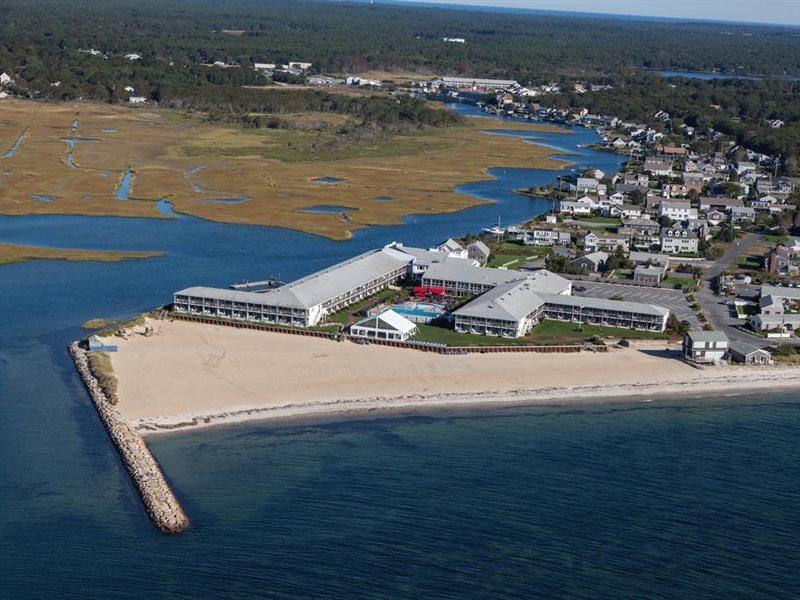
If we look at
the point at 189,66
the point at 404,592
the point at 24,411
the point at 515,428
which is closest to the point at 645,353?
the point at 515,428

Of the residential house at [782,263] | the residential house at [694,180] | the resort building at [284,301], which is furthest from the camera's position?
the residential house at [694,180]

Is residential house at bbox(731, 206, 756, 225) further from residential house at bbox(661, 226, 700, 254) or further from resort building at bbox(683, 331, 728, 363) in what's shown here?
resort building at bbox(683, 331, 728, 363)

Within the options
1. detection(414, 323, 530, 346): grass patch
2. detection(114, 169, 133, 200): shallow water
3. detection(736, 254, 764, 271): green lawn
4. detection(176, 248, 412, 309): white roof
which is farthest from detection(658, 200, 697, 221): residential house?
detection(114, 169, 133, 200): shallow water

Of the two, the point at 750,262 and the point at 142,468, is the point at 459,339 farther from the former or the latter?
the point at 750,262

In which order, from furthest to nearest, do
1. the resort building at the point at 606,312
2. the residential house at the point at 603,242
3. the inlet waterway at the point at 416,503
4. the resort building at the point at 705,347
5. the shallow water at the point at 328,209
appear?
1. the shallow water at the point at 328,209
2. the residential house at the point at 603,242
3. the resort building at the point at 606,312
4. the resort building at the point at 705,347
5. the inlet waterway at the point at 416,503

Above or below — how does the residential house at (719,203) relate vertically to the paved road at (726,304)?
above

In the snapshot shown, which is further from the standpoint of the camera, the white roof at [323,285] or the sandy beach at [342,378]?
the white roof at [323,285]

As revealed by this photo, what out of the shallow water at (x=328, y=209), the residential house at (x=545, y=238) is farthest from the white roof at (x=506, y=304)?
the shallow water at (x=328, y=209)

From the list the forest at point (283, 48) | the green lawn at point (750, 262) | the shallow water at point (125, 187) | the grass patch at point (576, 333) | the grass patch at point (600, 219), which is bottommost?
the shallow water at point (125, 187)

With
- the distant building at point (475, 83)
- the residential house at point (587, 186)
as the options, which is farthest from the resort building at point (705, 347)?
the distant building at point (475, 83)

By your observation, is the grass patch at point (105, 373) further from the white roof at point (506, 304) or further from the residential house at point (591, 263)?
the residential house at point (591, 263)
